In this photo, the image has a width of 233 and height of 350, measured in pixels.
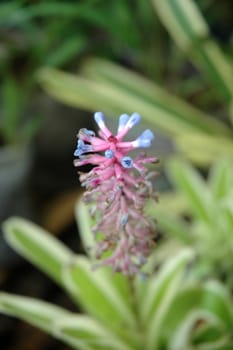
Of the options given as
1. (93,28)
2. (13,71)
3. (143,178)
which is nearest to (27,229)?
(143,178)

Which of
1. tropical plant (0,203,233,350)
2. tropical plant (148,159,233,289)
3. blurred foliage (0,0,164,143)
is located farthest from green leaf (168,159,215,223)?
blurred foliage (0,0,164,143)

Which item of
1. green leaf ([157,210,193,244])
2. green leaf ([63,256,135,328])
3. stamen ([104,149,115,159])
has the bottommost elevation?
stamen ([104,149,115,159])

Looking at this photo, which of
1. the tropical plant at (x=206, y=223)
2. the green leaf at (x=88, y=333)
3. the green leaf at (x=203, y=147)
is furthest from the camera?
the green leaf at (x=203, y=147)

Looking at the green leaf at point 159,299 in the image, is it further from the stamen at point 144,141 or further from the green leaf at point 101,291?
the stamen at point 144,141

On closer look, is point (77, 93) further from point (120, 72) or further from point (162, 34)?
point (162, 34)

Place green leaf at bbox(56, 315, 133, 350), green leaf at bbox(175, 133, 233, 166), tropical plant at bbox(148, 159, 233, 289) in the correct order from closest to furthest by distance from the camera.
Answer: green leaf at bbox(56, 315, 133, 350), tropical plant at bbox(148, 159, 233, 289), green leaf at bbox(175, 133, 233, 166)

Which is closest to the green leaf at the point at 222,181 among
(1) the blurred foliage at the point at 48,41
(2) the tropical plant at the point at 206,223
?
(2) the tropical plant at the point at 206,223

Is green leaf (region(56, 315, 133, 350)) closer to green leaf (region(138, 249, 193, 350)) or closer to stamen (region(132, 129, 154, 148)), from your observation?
green leaf (region(138, 249, 193, 350))
